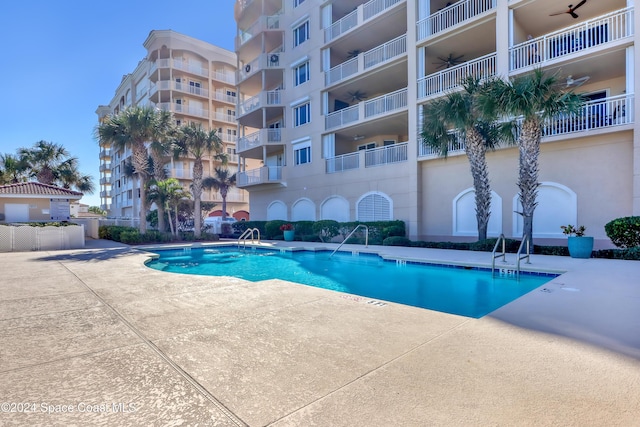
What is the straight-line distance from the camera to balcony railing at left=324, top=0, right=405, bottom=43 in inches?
715

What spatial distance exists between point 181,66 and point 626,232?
132 ft

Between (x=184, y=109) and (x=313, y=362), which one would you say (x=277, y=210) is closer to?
(x=184, y=109)

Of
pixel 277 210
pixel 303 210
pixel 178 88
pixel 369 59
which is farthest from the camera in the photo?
pixel 178 88

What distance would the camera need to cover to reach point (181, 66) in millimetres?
36531

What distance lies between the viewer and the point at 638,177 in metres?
11.0

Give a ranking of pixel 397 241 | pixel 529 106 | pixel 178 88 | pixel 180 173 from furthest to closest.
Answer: pixel 178 88, pixel 180 173, pixel 397 241, pixel 529 106

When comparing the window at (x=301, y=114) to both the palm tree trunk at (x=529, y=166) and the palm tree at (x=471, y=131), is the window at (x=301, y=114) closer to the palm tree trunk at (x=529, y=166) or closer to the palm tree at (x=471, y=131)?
the palm tree at (x=471, y=131)

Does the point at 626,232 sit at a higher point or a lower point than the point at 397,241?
higher

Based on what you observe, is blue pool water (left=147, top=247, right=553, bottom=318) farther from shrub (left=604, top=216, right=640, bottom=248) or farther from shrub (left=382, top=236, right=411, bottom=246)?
shrub (left=604, top=216, right=640, bottom=248)

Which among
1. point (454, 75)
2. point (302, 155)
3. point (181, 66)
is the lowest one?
point (302, 155)

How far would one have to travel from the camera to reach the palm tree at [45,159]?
1083 inches

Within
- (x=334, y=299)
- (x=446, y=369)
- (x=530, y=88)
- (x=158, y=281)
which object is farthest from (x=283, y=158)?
(x=446, y=369)

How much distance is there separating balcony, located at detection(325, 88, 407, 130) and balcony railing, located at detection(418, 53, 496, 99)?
4.16ft

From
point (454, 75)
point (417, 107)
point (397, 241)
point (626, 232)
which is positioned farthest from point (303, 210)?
point (626, 232)
